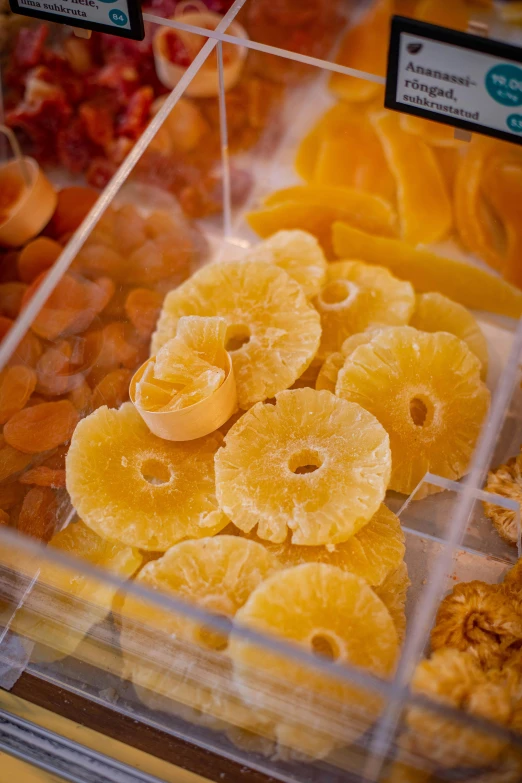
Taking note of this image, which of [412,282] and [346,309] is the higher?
[412,282]

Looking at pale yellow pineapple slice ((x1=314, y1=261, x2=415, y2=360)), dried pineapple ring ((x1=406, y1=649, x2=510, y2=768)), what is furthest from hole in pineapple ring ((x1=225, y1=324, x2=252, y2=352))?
dried pineapple ring ((x1=406, y1=649, x2=510, y2=768))

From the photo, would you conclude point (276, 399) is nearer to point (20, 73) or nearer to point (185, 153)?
point (185, 153)

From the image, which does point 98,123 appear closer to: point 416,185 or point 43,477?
point 416,185

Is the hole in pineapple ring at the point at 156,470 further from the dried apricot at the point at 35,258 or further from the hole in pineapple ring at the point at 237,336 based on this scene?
the dried apricot at the point at 35,258

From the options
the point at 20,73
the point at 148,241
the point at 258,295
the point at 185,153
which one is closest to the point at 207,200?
the point at 185,153

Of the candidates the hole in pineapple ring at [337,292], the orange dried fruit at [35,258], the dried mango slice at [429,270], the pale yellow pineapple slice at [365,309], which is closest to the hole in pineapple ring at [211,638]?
the pale yellow pineapple slice at [365,309]

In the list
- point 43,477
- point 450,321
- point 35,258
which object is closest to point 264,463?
point 43,477
